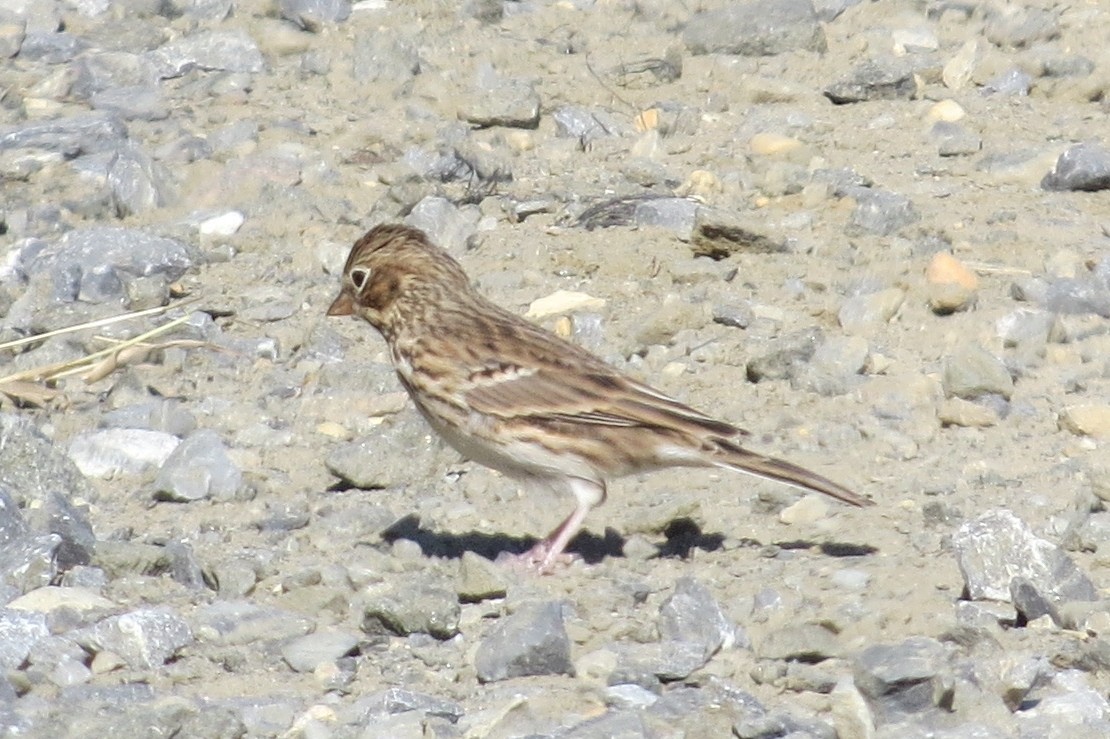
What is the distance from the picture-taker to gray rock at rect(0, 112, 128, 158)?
30.7 ft

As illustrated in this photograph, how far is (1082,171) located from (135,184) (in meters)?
4.04

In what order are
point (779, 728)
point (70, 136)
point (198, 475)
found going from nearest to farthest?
point (779, 728) < point (198, 475) < point (70, 136)

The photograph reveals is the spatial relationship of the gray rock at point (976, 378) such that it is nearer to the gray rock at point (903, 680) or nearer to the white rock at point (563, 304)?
the white rock at point (563, 304)

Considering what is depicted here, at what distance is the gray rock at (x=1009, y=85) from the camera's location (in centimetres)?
991

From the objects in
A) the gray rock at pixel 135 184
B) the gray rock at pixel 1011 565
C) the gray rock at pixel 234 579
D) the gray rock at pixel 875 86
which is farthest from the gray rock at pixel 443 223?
the gray rock at pixel 1011 565

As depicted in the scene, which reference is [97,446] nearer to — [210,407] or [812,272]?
[210,407]

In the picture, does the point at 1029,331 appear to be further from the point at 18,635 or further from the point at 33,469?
the point at 18,635

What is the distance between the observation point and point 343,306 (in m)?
7.25

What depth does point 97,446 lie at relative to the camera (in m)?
7.02

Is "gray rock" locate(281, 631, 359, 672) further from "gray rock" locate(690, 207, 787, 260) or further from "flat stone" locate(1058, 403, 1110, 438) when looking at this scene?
"gray rock" locate(690, 207, 787, 260)

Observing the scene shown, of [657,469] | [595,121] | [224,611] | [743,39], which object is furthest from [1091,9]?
[224,611]

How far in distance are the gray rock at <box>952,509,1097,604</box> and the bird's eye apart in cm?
251

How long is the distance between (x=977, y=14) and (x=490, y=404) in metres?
5.16

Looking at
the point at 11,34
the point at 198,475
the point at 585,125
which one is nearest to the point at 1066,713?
the point at 198,475
